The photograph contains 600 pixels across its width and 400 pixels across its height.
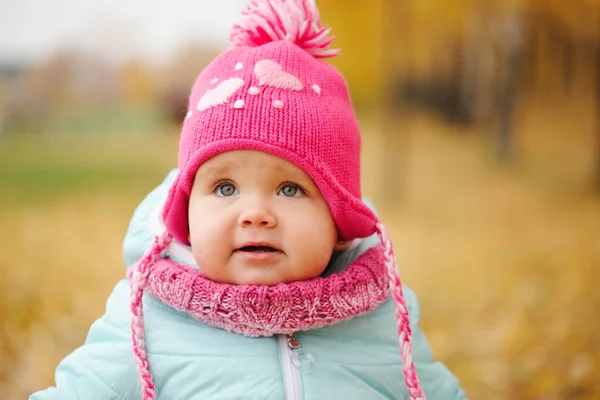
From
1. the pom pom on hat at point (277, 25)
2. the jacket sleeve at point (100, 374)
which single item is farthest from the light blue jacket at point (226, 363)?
the pom pom on hat at point (277, 25)

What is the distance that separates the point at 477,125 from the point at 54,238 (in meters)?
1.49

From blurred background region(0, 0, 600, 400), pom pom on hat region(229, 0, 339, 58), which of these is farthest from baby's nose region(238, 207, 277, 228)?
blurred background region(0, 0, 600, 400)

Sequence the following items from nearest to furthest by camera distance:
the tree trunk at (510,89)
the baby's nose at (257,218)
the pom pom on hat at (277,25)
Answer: the baby's nose at (257,218), the pom pom on hat at (277,25), the tree trunk at (510,89)

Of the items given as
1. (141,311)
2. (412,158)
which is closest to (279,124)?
(141,311)

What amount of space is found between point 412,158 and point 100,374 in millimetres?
1624

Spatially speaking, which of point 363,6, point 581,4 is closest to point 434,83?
point 363,6

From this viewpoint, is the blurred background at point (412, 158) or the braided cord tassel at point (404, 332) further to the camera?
the blurred background at point (412, 158)

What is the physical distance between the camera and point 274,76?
94 centimetres

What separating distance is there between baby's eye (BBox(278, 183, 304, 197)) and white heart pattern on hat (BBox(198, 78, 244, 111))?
150mm

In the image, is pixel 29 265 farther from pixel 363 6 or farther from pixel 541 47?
pixel 541 47

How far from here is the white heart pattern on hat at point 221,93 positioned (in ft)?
3.05

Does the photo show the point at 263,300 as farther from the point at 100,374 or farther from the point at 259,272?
the point at 100,374

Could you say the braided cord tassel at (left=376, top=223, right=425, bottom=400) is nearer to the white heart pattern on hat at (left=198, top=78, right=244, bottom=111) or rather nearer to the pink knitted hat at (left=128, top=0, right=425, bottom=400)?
the pink knitted hat at (left=128, top=0, right=425, bottom=400)

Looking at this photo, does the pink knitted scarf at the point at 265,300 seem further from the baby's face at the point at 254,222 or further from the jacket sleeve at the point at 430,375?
the jacket sleeve at the point at 430,375
